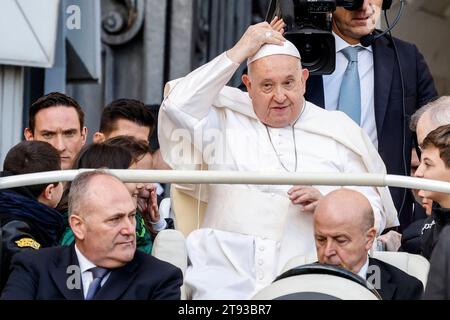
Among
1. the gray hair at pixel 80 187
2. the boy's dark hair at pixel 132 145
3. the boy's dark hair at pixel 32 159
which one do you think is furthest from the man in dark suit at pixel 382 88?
the gray hair at pixel 80 187

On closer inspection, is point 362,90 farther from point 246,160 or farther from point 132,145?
point 132,145

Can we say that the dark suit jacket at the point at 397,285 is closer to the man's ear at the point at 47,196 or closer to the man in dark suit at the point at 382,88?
the man's ear at the point at 47,196

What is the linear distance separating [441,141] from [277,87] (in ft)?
2.72

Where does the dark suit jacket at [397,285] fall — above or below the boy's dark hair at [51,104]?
below

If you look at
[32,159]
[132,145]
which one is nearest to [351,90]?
[132,145]

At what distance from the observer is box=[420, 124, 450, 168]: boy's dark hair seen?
922cm

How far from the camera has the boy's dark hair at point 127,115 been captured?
11336mm

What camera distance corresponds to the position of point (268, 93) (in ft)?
31.6

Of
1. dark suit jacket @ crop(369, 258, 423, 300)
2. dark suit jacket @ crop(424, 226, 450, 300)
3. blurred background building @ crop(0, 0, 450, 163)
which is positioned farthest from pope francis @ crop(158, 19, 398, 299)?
blurred background building @ crop(0, 0, 450, 163)

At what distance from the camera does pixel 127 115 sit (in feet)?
37.2

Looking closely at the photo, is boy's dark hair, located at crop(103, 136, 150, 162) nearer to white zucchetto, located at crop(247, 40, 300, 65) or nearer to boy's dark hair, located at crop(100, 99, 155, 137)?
white zucchetto, located at crop(247, 40, 300, 65)

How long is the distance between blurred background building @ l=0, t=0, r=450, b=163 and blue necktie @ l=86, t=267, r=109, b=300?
491 cm
